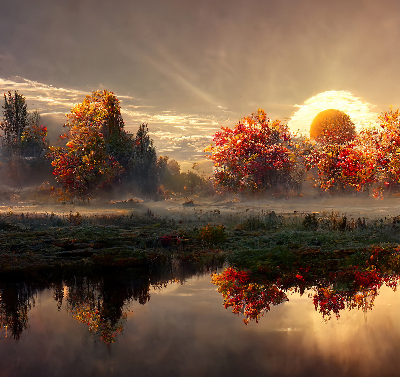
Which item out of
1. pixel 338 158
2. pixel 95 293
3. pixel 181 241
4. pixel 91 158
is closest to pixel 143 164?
pixel 91 158

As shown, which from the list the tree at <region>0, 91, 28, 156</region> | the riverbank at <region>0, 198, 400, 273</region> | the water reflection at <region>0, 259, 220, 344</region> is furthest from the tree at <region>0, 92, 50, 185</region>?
the water reflection at <region>0, 259, 220, 344</region>

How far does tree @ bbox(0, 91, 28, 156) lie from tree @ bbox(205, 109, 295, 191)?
90.2 ft

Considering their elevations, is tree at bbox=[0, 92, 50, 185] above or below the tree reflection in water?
above

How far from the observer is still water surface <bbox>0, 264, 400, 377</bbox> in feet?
19.8

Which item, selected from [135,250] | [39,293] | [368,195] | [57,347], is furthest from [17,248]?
[368,195]

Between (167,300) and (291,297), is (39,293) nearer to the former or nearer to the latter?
(167,300)

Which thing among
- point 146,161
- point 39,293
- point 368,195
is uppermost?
point 146,161

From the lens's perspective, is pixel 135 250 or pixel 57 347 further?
pixel 135 250

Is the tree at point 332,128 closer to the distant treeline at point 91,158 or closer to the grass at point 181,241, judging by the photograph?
the distant treeline at point 91,158

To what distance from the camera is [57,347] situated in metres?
6.78

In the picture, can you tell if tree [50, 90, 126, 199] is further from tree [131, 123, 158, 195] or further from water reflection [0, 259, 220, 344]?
water reflection [0, 259, 220, 344]

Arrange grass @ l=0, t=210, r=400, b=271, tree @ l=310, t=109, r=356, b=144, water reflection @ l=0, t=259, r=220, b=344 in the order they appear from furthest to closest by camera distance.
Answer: tree @ l=310, t=109, r=356, b=144
grass @ l=0, t=210, r=400, b=271
water reflection @ l=0, t=259, r=220, b=344

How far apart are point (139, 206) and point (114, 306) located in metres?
26.8

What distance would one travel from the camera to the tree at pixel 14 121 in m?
51.6
